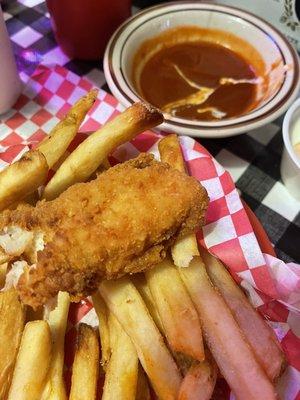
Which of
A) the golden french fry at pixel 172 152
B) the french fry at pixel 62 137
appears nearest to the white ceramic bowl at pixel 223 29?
the golden french fry at pixel 172 152

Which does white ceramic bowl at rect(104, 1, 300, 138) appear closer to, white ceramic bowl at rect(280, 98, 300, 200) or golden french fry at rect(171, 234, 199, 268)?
white ceramic bowl at rect(280, 98, 300, 200)

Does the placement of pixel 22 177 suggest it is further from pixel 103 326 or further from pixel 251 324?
pixel 251 324

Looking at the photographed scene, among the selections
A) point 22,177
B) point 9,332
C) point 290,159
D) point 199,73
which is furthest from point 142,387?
point 199,73

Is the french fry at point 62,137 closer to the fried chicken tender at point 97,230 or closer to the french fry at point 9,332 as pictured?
the fried chicken tender at point 97,230

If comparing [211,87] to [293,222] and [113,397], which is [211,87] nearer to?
[293,222]

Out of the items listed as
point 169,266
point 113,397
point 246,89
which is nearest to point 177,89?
point 246,89

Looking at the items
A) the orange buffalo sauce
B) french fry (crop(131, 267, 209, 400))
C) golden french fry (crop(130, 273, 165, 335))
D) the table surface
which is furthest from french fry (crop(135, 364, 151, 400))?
the orange buffalo sauce

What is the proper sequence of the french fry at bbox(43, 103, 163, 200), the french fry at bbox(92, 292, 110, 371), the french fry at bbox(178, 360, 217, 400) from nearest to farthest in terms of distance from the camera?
the french fry at bbox(178, 360, 217, 400) → the french fry at bbox(92, 292, 110, 371) → the french fry at bbox(43, 103, 163, 200)
